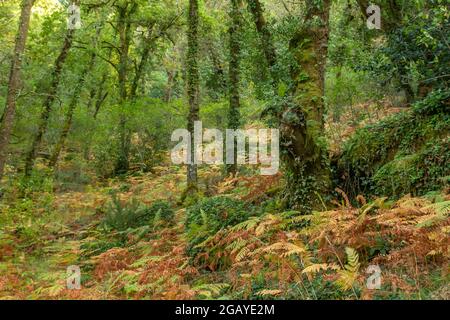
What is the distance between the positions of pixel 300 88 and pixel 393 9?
454cm

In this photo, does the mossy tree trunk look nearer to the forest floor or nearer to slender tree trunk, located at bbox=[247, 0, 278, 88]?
the forest floor

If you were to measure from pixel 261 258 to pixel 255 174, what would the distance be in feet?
15.0

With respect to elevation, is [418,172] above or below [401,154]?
below

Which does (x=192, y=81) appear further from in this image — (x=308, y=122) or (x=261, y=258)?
(x=261, y=258)

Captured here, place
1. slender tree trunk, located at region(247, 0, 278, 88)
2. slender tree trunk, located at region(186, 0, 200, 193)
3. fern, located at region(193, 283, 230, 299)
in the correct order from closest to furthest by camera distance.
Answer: fern, located at region(193, 283, 230, 299) → slender tree trunk, located at region(186, 0, 200, 193) → slender tree trunk, located at region(247, 0, 278, 88)

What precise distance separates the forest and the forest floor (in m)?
0.03

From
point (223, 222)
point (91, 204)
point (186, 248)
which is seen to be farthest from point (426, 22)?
point (91, 204)

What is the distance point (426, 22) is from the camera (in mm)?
8539

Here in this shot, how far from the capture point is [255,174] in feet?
35.3

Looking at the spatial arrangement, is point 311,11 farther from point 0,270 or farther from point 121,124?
point 121,124

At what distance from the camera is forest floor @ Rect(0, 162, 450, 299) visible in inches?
191

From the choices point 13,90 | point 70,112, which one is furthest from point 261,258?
point 70,112

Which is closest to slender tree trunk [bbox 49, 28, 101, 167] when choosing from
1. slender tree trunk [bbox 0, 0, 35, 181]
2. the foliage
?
slender tree trunk [bbox 0, 0, 35, 181]

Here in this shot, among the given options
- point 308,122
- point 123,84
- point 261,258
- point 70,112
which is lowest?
point 261,258
